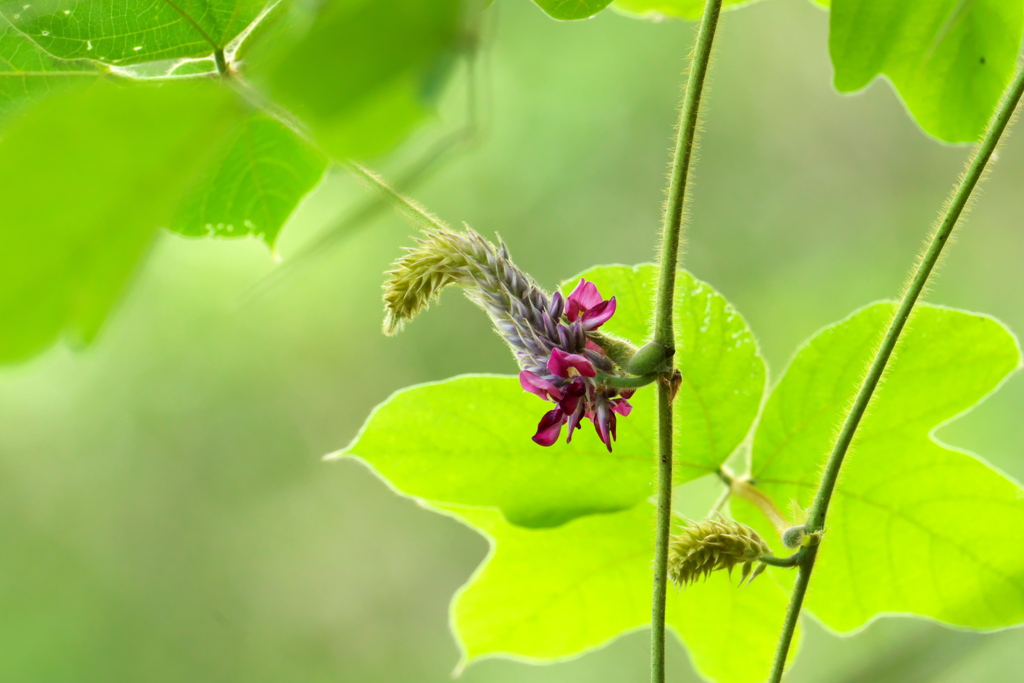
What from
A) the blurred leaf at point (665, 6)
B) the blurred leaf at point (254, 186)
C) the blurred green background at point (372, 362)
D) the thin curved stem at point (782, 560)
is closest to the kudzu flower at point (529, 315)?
the thin curved stem at point (782, 560)

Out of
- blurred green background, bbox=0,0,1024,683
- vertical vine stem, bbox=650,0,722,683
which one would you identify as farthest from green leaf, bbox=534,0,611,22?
blurred green background, bbox=0,0,1024,683

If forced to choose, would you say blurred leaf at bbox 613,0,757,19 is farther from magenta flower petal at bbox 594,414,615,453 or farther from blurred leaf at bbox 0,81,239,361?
blurred leaf at bbox 0,81,239,361

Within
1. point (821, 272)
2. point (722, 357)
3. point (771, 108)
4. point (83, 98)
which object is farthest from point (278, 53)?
point (771, 108)

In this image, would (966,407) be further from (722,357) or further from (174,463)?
(174,463)

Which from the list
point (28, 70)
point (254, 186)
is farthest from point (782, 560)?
point (28, 70)

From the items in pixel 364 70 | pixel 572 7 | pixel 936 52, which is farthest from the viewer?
pixel 936 52

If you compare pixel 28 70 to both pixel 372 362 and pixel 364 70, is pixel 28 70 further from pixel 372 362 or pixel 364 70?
pixel 372 362
